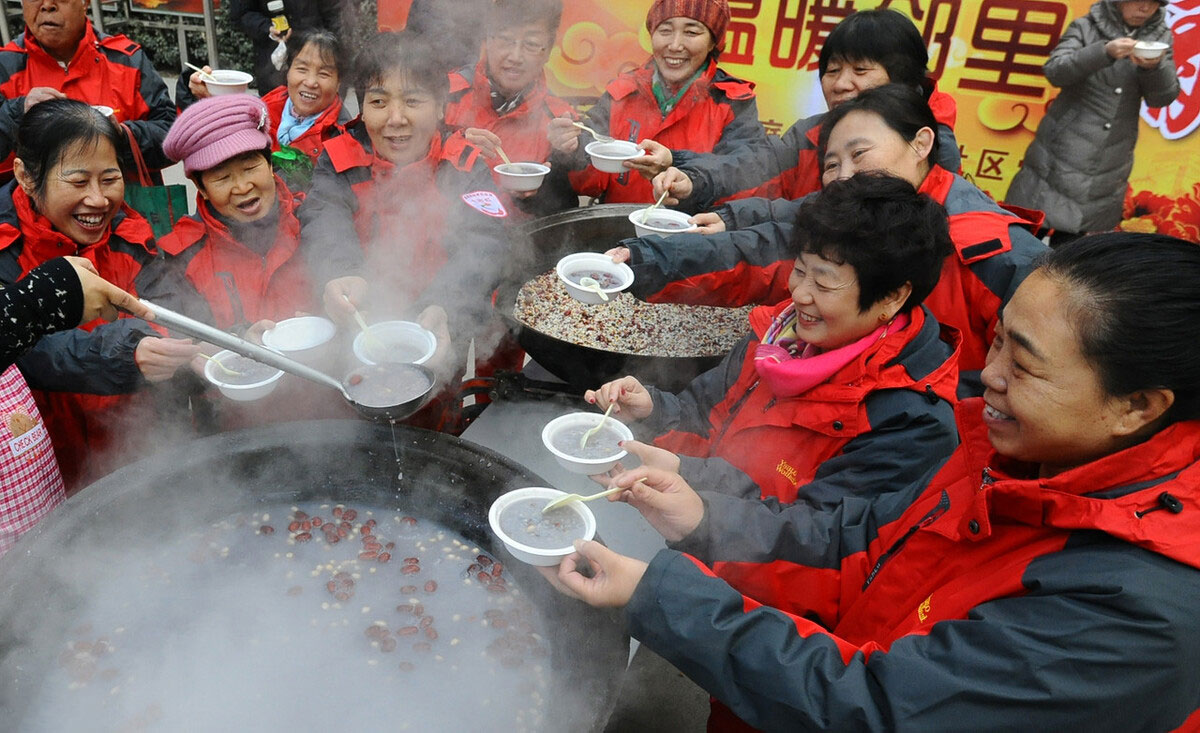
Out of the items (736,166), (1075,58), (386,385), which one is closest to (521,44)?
(736,166)

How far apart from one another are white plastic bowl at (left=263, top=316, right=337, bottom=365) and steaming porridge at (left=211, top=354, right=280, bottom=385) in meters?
0.10

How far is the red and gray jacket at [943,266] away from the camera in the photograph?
2846 millimetres

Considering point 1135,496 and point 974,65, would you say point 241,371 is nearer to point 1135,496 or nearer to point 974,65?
point 1135,496

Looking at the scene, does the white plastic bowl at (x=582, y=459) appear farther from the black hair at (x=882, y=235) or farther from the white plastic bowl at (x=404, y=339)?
the black hair at (x=882, y=235)

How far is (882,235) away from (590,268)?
56.0 inches

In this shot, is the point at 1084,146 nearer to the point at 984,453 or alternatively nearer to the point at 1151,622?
the point at 984,453

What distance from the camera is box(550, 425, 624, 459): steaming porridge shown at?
7.69 feet

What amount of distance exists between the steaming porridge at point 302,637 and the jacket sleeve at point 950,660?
2.72ft

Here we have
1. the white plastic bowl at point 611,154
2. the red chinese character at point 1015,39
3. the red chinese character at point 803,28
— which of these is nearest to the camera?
the white plastic bowl at point 611,154

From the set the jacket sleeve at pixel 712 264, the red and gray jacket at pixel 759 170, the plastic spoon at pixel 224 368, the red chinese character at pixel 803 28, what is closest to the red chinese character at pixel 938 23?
the red chinese character at pixel 803 28

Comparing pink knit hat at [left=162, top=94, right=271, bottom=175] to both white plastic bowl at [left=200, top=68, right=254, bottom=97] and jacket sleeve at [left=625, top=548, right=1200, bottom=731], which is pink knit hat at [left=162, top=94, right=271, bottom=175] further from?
jacket sleeve at [left=625, top=548, right=1200, bottom=731]

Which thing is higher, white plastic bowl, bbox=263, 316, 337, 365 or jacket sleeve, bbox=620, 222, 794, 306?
jacket sleeve, bbox=620, 222, 794, 306

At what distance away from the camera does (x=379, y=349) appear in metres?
2.83

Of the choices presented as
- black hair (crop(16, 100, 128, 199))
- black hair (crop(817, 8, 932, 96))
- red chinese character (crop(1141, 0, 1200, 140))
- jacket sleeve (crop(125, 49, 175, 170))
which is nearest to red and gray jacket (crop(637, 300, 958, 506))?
black hair (crop(817, 8, 932, 96))
